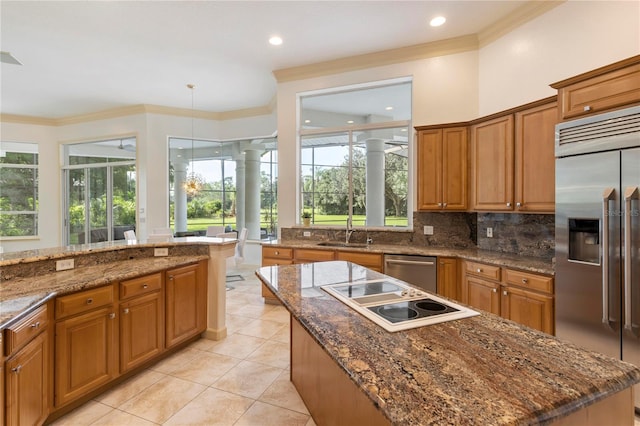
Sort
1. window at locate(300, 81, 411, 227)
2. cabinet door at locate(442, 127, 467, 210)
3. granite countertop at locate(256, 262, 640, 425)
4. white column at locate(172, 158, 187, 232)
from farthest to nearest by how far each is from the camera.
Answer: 1. white column at locate(172, 158, 187, 232)
2. window at locate(300, 81, 411, 227)
3. cabinet door at locate(442, 127, 467, 210)
4. granite countertop at locate(256, 262, 640, 425)

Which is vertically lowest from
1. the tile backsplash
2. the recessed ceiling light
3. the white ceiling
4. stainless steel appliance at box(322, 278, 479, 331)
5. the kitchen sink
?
stainless steel appliance at box(322, 278, 479, 331)

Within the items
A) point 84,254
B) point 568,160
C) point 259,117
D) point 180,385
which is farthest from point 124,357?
point 259,117

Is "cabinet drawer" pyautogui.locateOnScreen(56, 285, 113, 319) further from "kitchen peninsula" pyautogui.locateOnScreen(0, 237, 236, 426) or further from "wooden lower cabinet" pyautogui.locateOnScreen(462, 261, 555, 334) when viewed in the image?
"wooden lower cabinet" pyautogui.locateOnScreen(462, 261, 555, 334)

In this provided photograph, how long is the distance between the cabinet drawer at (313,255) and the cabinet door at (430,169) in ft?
4.26

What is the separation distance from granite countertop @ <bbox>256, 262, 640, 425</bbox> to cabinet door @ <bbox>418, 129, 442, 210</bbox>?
8.21ft

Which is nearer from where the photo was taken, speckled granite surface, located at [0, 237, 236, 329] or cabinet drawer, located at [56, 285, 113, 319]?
speckled granite surface, located at [0, 237, 236, 329]

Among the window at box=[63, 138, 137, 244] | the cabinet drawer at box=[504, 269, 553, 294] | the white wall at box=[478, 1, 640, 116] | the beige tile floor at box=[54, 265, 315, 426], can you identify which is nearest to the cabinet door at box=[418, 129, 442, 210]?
the white wall at box=[478, 1, 640, 116]

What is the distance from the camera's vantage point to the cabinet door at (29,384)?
154cm

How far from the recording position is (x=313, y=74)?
4602 mm

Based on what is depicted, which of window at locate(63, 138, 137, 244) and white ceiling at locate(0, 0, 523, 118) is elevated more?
white ceiling at locate(0, 0, 523, 118)

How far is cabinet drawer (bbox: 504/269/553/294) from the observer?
98.1 inches

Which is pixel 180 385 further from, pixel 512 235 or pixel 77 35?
pixel 77 35

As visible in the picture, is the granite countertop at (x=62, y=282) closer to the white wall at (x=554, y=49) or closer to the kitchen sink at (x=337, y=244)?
the kitchen sink at (x=337, y=244)

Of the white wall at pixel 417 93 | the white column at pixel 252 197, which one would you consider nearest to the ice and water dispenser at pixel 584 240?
the white wall at pixel 417 93
